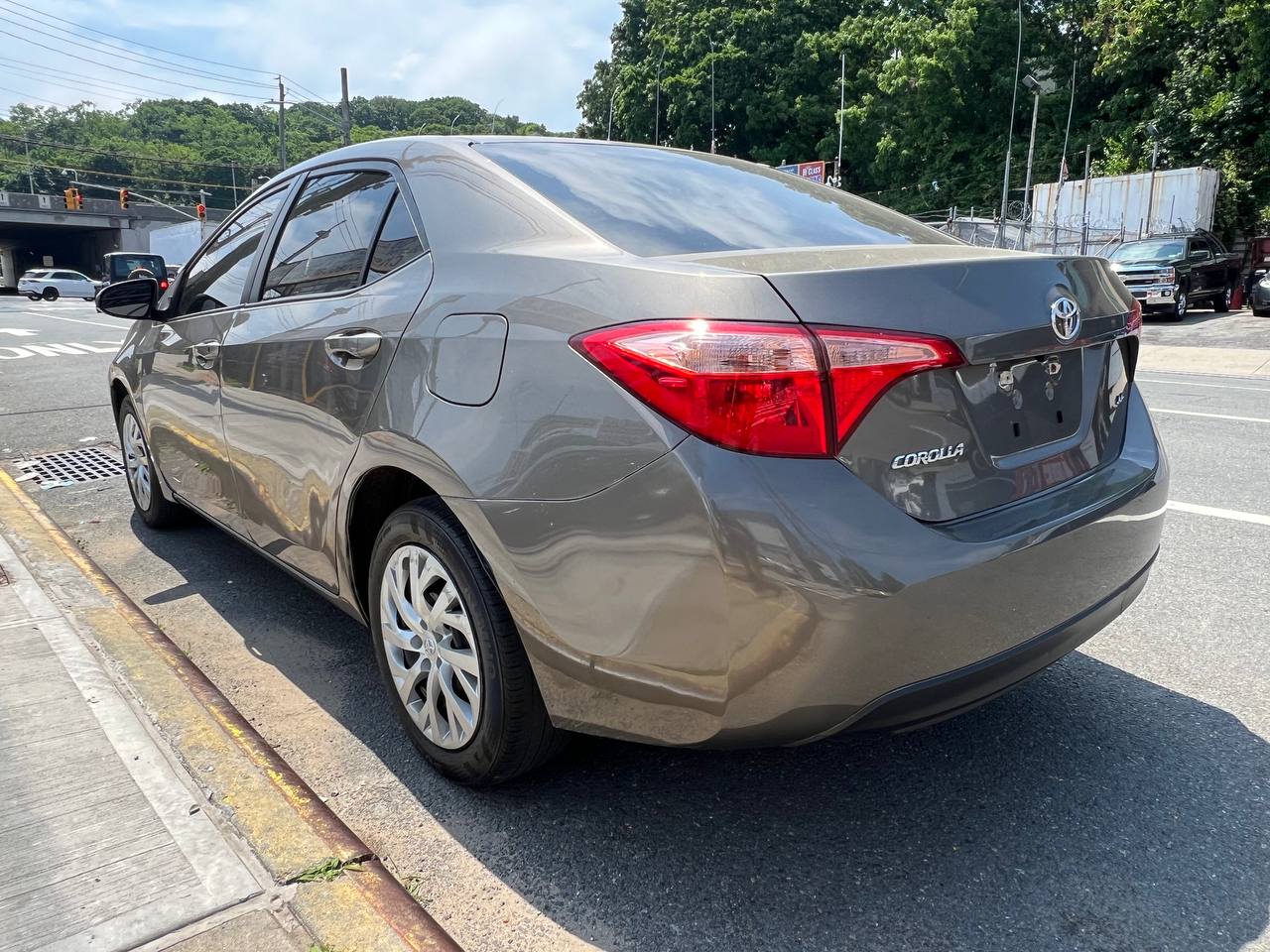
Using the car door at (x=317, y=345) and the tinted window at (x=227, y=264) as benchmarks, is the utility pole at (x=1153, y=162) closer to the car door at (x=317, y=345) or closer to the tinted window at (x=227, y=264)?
the tinted window at (x=227, y=264)

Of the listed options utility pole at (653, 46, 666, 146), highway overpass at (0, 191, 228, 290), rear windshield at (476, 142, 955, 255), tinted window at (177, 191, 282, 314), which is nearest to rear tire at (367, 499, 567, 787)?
rear windshield at (476, 142, 955, 255)

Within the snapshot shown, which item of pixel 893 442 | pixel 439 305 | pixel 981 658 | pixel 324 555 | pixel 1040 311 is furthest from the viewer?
pixel 324 555

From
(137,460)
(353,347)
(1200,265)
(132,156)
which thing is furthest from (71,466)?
(132,156)

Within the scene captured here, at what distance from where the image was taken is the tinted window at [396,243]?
8.04 ft

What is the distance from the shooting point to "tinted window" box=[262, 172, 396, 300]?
8.77ft

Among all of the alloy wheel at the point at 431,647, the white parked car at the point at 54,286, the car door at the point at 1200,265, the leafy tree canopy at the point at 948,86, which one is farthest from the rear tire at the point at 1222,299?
the white parked car at the point at 54,286

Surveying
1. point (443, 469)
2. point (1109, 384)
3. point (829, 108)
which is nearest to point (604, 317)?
point (443, 469)

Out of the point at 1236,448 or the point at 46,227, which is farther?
the point at 46,227

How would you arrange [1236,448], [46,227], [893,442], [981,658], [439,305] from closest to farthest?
[893,442] → [981,658] → [439,305] → [1236,448] → [46,227]

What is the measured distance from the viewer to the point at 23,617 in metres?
3.42

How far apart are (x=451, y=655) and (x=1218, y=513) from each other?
165 inches

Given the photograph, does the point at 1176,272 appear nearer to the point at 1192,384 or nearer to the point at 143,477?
the point at 1192,384

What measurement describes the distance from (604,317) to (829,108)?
61.4 m

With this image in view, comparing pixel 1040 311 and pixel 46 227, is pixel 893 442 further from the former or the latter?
pixel 46 227
